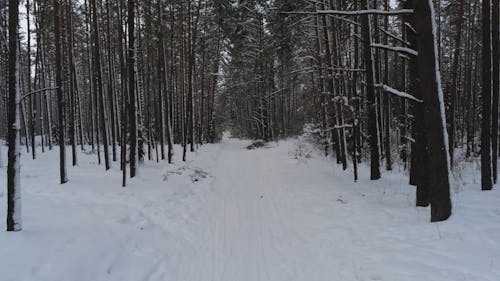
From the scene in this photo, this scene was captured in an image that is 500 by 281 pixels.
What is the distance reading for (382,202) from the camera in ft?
28.1

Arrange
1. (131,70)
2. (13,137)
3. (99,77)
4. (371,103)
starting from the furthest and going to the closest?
(99,77) → (131,70) → (371,103) → (13,137)

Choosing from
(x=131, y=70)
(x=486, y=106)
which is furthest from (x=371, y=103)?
(x=131, y=70)

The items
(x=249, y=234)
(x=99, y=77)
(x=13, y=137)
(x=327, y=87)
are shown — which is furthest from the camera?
(x=327, y=87)

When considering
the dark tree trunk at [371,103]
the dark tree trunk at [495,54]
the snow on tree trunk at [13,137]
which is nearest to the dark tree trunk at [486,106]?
the dark tree trunk at [495,54]

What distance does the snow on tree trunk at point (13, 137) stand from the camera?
5520 mm

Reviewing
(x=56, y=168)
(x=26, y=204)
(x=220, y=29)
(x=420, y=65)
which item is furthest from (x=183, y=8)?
(x=420, y=65)

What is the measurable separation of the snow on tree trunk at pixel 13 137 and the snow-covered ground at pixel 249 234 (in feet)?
1.05

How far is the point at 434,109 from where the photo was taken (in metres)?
6.22

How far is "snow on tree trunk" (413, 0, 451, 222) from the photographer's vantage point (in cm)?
618

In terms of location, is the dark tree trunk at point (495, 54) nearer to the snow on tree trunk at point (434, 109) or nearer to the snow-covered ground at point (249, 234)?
the snow-covered ground at point (249, 234)

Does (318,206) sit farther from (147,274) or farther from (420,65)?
(147,274)

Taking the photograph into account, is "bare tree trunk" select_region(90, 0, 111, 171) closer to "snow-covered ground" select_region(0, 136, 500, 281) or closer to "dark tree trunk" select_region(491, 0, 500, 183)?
"snow-covered ground" select_region(0, 136, 500, 281)

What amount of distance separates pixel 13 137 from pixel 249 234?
14.6 feet

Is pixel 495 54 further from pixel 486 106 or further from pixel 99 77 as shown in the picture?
pixel 99 77
